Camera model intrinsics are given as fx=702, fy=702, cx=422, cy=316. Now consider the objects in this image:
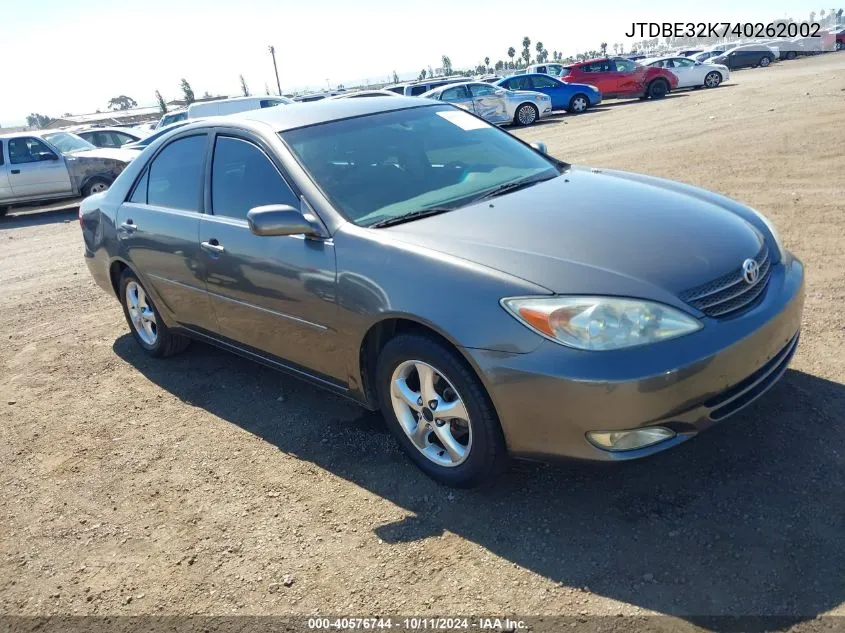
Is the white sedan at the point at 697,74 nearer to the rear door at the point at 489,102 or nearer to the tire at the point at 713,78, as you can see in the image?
the tire at the point at 713,78

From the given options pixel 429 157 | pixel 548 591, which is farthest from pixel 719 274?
pixel 429 157

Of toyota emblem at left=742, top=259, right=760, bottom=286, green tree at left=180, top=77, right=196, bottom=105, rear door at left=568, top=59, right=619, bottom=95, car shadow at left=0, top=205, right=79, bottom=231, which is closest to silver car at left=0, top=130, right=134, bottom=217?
car shadow at left=0, top=205, right=79, bottom=231

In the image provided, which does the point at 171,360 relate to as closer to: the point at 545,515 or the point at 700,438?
Result: the point at 545,515

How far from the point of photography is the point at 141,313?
528 centimetres

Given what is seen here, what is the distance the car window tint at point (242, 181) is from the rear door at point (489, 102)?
699 inches

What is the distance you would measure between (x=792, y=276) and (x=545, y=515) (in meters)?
1.62

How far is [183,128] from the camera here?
4668 millimetres

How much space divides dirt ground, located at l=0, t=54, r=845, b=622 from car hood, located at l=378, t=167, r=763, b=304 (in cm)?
82

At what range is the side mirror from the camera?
11.0ft

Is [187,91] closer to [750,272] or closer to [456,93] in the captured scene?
[456,93]

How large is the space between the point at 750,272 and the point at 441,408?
144cm

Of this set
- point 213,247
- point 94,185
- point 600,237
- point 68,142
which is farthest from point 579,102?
point 600,237

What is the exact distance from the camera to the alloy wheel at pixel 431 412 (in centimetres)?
308

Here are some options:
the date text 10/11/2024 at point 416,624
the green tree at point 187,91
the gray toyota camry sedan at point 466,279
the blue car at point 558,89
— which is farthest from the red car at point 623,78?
the green tree at point 187,91
